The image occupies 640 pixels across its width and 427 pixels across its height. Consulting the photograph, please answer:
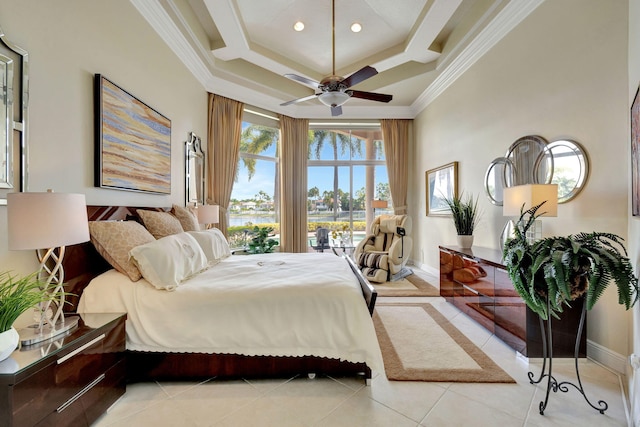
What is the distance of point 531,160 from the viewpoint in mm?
2850

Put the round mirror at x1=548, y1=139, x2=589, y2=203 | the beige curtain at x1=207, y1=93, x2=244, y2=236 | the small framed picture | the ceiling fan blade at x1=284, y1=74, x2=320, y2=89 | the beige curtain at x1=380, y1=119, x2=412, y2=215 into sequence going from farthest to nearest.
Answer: the beige curtain at x1=380, y1=119, x2=412, y2=215
the beige curtain at x1=207, y1=93, x2=244, y2=236
the small framed picture
the ceiling fan blade at x1=284, y1=74, x2=320, y2=89
the round mirror at x1=548, y1=139, x2=589, y2=203

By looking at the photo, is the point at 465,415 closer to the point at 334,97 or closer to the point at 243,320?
the point at 243,320

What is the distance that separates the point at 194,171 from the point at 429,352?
361 centimetres

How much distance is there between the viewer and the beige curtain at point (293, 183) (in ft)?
18.7

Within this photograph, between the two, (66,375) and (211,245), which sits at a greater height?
(211,245)

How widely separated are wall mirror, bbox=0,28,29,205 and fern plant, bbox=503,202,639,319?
2924 mm

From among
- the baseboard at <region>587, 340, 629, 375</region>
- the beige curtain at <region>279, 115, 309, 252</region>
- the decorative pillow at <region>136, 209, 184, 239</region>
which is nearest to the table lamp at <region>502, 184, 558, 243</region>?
the baseboard at <region>587, 340, 629, 375</region>

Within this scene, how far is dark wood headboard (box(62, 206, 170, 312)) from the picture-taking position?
1.88 m

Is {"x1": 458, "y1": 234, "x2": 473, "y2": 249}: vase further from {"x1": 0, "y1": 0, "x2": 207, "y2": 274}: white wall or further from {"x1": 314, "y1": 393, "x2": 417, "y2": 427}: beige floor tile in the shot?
{"x1": 0, "y1": 0, "x2": 207, "y2": 274}: white wall

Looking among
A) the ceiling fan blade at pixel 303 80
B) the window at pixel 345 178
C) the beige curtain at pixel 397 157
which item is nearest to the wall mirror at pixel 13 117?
the ceiling fan blade at pixel 303 80

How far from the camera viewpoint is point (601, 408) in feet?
5.55

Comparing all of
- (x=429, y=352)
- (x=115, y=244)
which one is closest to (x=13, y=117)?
(x=115, y=244)

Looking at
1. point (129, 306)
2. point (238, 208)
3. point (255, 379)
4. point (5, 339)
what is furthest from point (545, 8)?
point (238, 208)

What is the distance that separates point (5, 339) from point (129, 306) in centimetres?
67
